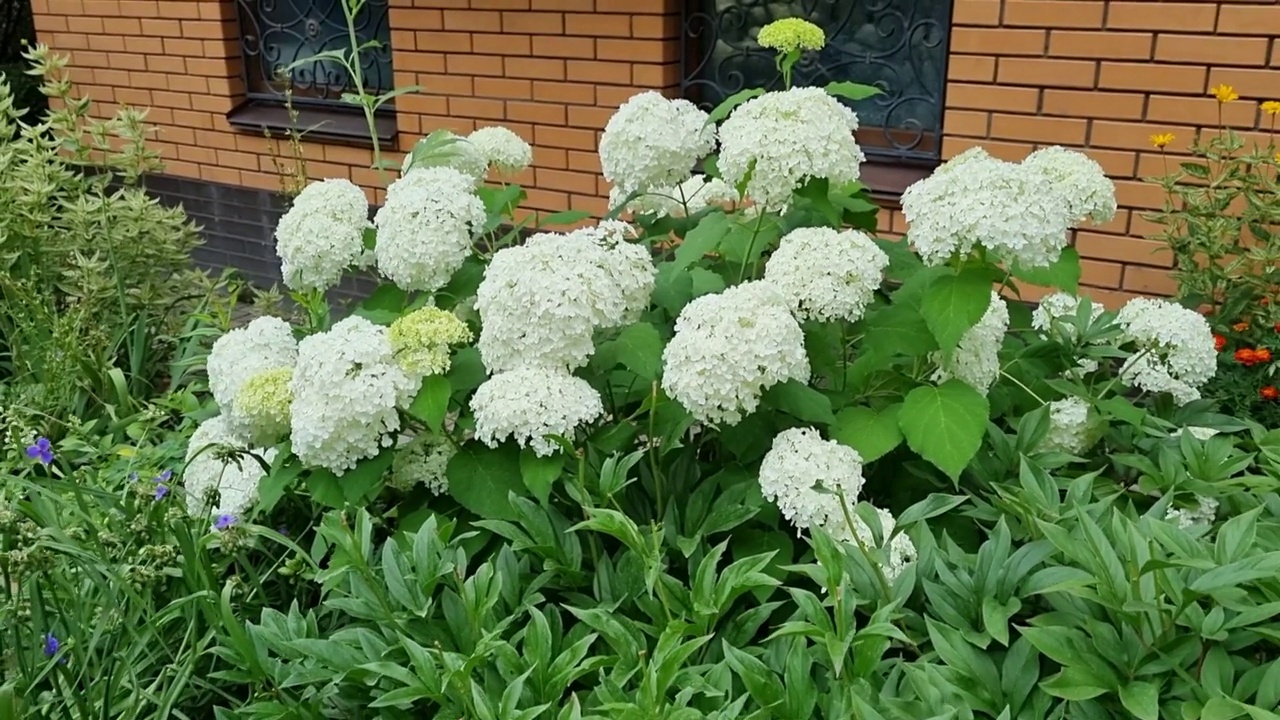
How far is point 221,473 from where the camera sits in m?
2.14

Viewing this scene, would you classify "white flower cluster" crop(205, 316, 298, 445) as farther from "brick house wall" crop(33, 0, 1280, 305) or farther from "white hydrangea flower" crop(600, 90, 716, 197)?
"brick house wall" crop(33, 0, 1280, 305)

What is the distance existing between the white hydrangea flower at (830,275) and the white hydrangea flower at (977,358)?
0.21m

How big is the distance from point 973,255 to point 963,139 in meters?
1.81

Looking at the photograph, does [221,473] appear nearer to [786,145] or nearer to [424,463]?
[424,463]

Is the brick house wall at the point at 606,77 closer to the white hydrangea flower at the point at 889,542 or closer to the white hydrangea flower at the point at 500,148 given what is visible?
the white hydrangea flower at the point at 500,148

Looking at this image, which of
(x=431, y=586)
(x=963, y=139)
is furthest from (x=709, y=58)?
(x=431, y=586)

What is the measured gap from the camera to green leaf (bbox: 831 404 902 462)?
1768mm

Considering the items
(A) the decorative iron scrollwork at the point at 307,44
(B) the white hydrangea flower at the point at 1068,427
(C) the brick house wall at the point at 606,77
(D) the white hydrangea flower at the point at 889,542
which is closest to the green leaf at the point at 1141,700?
(D) the white hydrangea flower at the point at 889,542

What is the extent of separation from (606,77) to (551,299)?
8.56 ft

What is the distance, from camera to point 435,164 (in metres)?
2.45

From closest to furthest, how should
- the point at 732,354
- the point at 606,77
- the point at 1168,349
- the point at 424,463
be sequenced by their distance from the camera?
the point at 732,354 < the point at 424,463 < the point at 1168,349 < the point at 606,77

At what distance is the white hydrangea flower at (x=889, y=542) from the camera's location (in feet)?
5.54

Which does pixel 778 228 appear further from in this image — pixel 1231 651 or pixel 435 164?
pixel 1231 651

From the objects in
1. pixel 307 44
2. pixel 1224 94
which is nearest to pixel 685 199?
pixel 1224 94
